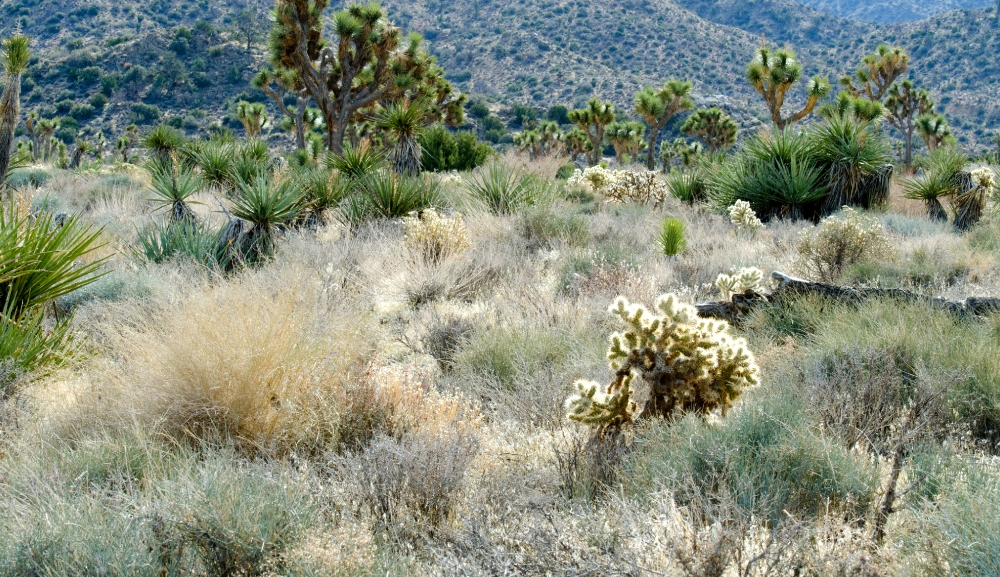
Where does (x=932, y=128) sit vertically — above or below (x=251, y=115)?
above

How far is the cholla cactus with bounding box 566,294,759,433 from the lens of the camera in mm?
3988

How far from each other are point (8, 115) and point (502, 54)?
211 ft

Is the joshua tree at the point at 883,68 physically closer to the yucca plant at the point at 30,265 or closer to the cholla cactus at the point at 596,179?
the cholla cactus at the point at 596,179

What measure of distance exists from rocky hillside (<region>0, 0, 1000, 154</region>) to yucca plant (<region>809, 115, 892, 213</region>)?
46.3 meters

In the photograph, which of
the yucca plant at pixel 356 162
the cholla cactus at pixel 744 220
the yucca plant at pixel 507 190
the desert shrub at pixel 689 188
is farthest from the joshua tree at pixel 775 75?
the yucca plant at pixel 356 162

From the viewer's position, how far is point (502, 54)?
2800 inches

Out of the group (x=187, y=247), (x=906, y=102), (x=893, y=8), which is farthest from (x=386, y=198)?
(x=893, y=8)

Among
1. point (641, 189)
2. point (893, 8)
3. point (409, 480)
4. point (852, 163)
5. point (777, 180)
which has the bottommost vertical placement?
point (641, 189)

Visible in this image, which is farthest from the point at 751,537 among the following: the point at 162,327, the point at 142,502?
the point at 162,327

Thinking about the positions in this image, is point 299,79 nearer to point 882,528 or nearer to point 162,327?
point 162,327

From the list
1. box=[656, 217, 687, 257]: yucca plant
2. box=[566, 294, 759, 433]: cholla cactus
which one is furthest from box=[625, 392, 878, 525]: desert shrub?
box=[656, 217, 687, 257]: yucca plant

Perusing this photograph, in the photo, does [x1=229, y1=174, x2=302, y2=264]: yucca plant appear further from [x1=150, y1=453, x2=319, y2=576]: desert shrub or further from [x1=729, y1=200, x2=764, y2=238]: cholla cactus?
[x1=729, y1=200, x2=764, y2=238]: cholla cactus

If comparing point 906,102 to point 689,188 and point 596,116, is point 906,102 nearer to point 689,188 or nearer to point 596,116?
point 596,116

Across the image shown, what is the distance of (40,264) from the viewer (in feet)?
16.6
